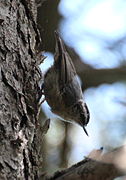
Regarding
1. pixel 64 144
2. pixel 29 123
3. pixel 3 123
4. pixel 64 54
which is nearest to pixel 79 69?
pixel 64 54

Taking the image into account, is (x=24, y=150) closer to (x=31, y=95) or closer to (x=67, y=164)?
(x=31, y=95)

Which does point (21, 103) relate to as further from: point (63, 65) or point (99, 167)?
point (63, 65)

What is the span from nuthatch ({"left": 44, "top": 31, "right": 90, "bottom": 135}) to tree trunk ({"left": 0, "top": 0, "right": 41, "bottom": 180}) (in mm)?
405

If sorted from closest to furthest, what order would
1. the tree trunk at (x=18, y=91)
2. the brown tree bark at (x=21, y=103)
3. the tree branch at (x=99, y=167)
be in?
the tree branch at (x=99, y=167)
the brown tree bark at (x=21, y=103)
the tree trunk at (x=18, y=91)

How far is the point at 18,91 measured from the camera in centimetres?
215

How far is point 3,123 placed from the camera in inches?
77.3

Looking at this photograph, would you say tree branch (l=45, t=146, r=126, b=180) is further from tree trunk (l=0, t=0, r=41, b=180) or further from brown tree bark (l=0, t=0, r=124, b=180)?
tree trunk (l=0, t=0, r=41, b=180)

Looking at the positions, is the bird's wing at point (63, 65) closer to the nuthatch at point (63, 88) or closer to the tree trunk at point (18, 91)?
the nuthatch at point (63, 88)

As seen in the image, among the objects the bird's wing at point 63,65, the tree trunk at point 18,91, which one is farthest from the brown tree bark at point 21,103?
the bird's wing at point 63,65

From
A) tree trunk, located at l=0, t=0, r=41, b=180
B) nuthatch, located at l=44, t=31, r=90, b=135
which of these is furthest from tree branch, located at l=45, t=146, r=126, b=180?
nuthatch, located at l=44, t=31, r=90, b=135

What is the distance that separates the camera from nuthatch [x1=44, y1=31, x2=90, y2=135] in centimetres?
298

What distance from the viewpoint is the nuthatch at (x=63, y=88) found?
9.78 feet

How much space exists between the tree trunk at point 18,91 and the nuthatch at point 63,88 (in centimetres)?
41

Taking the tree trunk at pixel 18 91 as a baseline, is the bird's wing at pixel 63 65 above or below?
below
